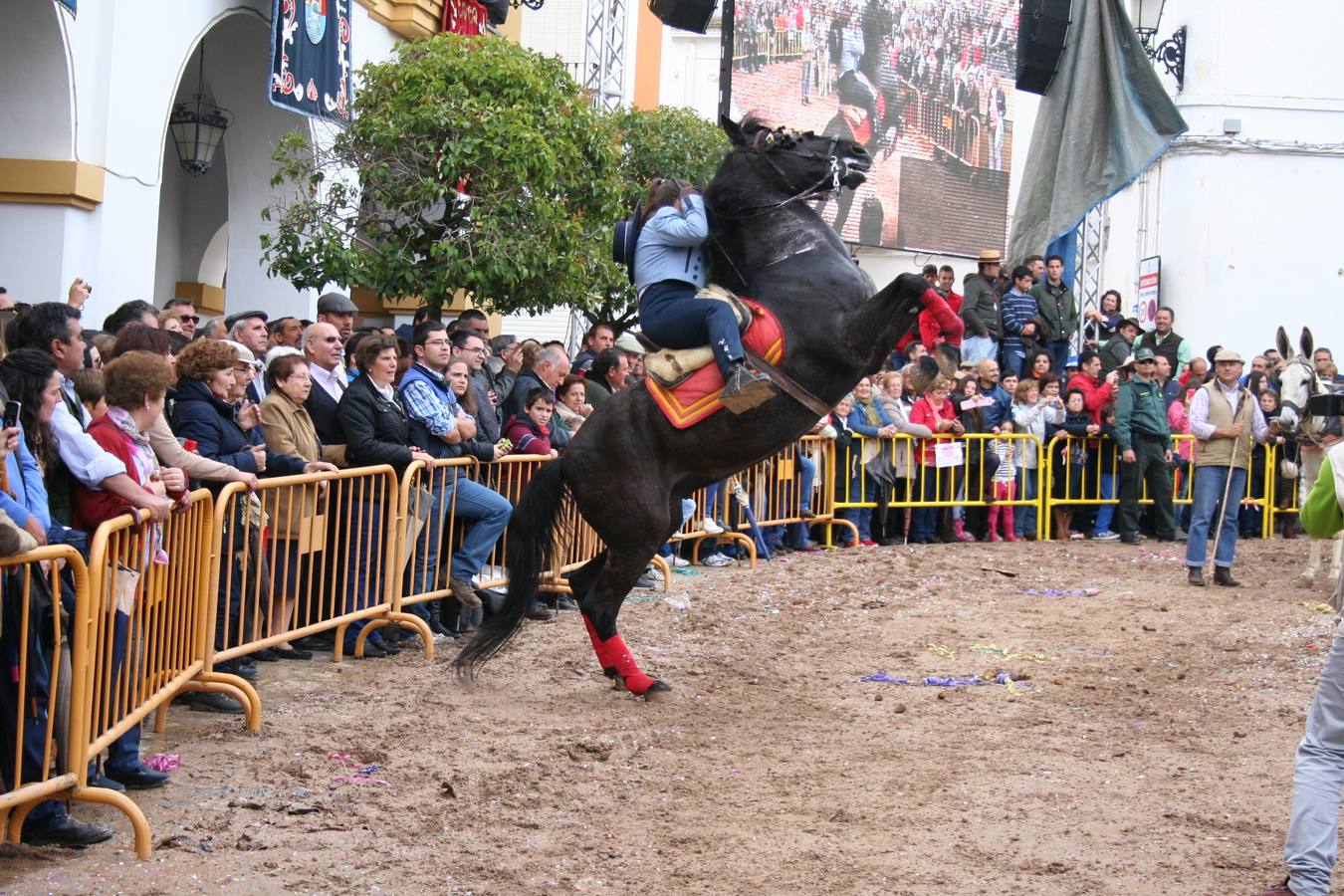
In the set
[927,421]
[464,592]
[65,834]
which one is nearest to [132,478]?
[65,834]

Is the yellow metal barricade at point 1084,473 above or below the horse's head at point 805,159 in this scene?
below

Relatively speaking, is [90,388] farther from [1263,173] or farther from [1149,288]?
[1263,173]

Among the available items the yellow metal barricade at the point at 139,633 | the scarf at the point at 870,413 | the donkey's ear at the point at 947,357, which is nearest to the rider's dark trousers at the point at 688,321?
the donkey's ear at the point at 947,357

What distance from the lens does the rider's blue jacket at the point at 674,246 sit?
288 inches

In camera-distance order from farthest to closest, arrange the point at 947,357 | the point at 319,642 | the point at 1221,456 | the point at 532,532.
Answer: the point at 1221,456, the point at 319,642, the point at 532,532, the point at 947,357

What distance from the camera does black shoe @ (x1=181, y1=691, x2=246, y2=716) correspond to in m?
6.82

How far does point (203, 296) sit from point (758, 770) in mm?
14945

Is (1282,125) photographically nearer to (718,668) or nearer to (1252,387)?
(1252,387)

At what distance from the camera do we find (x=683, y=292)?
24.6 feet

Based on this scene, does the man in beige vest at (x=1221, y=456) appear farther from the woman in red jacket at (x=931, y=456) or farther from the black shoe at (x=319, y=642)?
the black shoe at (x=319, y=642)

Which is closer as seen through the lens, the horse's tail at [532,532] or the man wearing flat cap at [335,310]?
the horse's tail at [532,532]

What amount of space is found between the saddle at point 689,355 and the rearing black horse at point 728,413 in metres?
0.17

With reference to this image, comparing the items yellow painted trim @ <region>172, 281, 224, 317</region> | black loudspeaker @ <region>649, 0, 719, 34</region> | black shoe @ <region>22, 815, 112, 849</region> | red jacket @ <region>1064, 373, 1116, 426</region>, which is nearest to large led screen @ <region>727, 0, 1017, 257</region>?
black loudspeaker @ <region>649, 0, 719, 34</region>

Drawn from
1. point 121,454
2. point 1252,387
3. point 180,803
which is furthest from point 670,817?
point 1252,387
